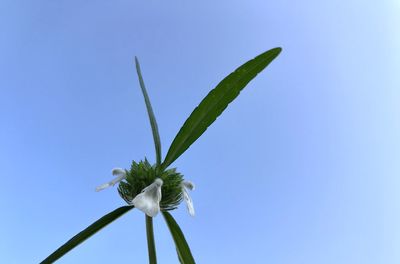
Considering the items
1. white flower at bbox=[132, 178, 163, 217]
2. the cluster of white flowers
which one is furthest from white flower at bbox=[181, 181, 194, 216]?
white flower at bbox=[132, 178, 163, 217]

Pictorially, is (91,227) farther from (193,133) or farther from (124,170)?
(193,133)

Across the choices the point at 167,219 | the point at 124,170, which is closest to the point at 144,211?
the point at 167,219

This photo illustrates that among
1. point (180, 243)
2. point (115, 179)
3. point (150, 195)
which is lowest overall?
point (180, 243)

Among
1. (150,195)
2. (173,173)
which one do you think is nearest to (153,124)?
(173,173)

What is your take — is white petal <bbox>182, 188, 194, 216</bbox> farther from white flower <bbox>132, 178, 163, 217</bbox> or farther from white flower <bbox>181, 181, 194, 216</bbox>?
white flower <bbox>132, 178, 163, 217</bbox>

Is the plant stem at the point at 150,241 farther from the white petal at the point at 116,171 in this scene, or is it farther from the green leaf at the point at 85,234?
the white petal at the point at 116,171

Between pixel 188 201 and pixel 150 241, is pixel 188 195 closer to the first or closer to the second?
pixel 188 201
